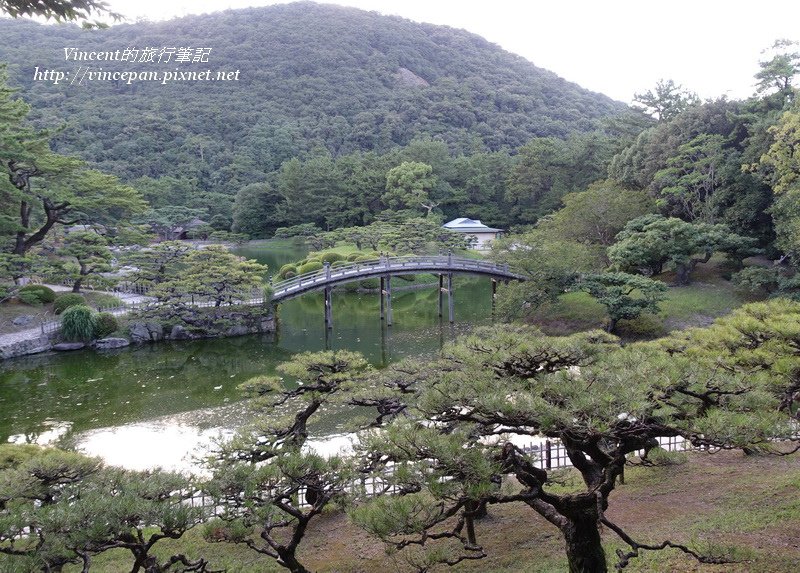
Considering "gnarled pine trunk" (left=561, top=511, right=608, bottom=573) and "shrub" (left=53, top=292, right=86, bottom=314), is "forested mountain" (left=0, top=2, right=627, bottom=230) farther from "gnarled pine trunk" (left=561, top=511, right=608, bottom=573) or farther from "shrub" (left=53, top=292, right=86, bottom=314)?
"gnarled pine trunk" (left=561, top=511, right=608, bottom=573)

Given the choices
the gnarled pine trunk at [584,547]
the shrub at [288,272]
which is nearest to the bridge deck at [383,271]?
the shrub at [288,272]

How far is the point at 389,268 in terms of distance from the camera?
2247 cm

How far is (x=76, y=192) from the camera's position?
73.5ft

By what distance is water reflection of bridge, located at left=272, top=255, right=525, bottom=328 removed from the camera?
2153cm

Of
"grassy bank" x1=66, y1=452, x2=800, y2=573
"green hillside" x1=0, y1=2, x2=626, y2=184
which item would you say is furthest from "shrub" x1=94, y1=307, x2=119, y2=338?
"green hillside" x1=0, y1=2, x2=626, y2=184

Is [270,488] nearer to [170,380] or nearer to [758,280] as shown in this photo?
[170,380]

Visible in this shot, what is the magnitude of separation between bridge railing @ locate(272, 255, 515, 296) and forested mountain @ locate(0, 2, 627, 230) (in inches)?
776

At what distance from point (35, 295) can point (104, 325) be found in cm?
323

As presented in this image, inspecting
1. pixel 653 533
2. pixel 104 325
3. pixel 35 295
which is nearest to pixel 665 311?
pixel 653 533

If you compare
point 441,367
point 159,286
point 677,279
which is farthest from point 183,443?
point 677,279

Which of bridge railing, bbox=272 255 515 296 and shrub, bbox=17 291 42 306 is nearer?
shrub, bbox=17 291 42 306

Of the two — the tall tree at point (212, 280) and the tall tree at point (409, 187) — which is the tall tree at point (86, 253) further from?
the tall tree at point (409, 187)

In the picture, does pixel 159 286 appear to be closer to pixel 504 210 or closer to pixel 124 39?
pixel 504 210

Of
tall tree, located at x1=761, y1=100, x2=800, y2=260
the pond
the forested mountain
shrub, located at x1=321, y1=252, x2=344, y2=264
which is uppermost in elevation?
the forested mountain
